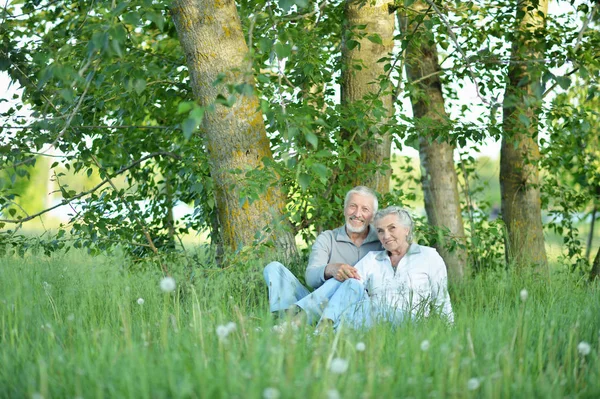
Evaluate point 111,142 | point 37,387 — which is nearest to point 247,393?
point 37,387

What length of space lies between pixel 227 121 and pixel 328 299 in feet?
5.96

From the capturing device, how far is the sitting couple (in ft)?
15.8

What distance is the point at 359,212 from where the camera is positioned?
222 inches

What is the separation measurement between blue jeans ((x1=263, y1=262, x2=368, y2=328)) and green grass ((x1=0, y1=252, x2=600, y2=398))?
0.39m

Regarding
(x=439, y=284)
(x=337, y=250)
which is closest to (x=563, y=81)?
(x=439, y=284)

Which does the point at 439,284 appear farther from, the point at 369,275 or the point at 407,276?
the point at 369,275

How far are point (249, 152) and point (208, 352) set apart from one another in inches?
120

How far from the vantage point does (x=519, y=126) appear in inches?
273

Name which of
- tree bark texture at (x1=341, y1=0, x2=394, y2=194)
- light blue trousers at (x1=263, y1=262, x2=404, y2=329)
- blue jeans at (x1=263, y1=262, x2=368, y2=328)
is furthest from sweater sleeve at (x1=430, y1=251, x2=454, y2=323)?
tree bark texture at (x1=341, y1=0, x2=394, y2=194)

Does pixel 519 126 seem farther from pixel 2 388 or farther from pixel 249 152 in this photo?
pixel 2 388

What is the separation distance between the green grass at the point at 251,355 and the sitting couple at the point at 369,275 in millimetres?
487

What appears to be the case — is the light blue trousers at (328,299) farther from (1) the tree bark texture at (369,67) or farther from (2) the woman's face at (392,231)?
(1) the tree bark texture at (369,67)

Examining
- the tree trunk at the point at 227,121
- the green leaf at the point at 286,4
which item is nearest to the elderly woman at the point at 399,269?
the tree trunk at the point at 227,121

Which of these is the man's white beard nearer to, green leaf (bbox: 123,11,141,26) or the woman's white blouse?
the woman's white blouse
